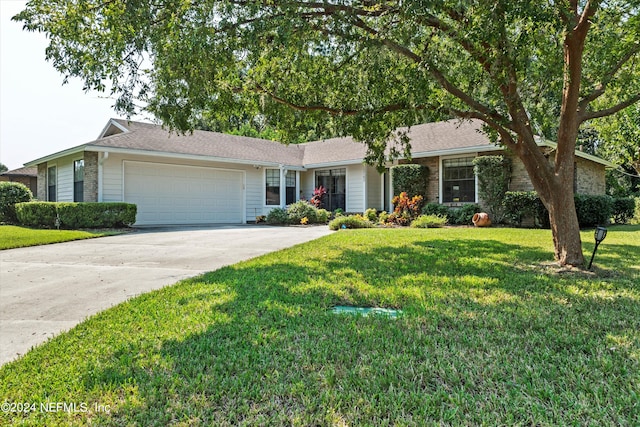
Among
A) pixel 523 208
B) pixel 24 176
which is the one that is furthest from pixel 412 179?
pixel 24 176

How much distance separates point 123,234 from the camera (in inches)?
476

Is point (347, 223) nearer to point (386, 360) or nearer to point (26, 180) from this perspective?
point (386, 360)

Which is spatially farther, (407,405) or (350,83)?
(350,83)

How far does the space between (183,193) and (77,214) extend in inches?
177

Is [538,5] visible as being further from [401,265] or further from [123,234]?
[123,234]

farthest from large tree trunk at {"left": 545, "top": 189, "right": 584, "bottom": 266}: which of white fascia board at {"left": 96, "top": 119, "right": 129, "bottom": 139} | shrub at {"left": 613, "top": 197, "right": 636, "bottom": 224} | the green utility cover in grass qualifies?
white fascia board at {"left": 96, "top": 119, "right": 129, "bottom": 139}

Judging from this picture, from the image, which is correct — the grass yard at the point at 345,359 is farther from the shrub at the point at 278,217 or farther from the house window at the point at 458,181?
the shrub at the point at 278,217

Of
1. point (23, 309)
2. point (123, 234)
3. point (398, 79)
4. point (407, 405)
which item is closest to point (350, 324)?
point (407, 405)

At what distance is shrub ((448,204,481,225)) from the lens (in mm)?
14344

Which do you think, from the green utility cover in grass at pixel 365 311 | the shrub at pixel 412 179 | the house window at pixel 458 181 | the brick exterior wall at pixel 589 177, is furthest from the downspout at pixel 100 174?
the brick exterior wall at pixel 589 177

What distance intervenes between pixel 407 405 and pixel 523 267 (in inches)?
189

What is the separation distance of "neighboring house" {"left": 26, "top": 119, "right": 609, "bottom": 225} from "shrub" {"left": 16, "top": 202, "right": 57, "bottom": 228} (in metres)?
1.45

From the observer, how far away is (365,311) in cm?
396

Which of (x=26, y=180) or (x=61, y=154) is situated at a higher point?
(x=61, y=154)
